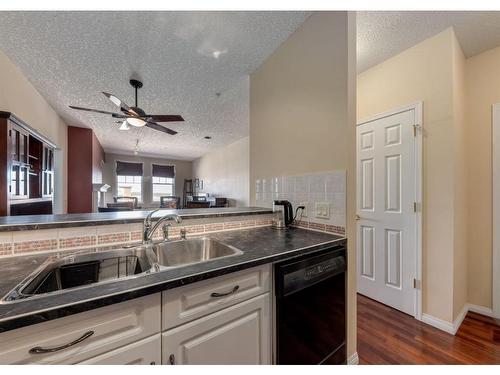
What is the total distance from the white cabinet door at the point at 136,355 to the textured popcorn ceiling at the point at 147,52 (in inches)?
78.8

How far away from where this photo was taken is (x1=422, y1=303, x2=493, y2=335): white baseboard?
164 cm

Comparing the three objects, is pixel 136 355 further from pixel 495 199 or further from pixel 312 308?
pixel 495 199

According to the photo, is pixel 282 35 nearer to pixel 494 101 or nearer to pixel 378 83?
pixel 378 83

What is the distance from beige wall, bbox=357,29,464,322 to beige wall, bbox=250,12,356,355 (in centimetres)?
93

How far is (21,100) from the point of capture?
2.41 m

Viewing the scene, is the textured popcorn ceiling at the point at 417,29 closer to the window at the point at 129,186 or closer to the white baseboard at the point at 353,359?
the white baseboard at the point at 353,359

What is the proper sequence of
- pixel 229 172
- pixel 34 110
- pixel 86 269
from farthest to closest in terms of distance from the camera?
1. pixel 229 172
2. pixel 34 110
3. pixel 86 269

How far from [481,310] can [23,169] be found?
15.7ft

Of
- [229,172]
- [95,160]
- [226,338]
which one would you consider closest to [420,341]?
[226,338]

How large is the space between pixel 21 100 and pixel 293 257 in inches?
137

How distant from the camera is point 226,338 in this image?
87 cm

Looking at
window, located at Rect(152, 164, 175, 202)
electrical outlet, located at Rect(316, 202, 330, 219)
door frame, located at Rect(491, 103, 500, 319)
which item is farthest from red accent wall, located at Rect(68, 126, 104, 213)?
door frame, located at Rect(491, 103, 500, 319)

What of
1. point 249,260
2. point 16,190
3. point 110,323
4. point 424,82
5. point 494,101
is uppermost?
point 424,82
